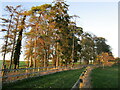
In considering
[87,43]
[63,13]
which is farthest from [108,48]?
[63,13]

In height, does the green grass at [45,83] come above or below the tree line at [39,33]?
below

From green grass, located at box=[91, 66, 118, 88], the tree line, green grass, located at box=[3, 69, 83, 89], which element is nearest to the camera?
green grass, located at box=[91, 66, 118, 88]

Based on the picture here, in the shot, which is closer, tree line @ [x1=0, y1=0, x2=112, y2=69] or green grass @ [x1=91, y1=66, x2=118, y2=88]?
green grass @ [x1=91, y1=66, x2=118, y2=88]

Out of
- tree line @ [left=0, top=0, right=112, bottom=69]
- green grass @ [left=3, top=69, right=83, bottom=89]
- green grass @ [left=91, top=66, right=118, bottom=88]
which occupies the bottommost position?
green grass @ [left=3, top=69, right=83, bottom=89]

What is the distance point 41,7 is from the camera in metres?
30.8

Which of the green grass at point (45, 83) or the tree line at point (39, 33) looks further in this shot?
the tree line at point (39, 33)

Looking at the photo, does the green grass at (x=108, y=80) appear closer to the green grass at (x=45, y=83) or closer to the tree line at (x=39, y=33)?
the green grass at (x=45, y=83)

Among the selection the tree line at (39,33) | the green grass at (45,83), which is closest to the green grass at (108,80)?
the green grass at (45,83)

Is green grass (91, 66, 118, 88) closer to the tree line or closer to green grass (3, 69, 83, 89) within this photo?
green grass (3, 69, 83, 89)

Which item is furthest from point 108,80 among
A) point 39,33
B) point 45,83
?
point 39,33

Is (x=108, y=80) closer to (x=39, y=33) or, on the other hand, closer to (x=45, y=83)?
(x=45, y=83)

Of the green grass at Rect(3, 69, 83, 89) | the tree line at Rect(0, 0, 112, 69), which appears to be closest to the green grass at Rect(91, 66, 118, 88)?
the green grass at Rect(3, 69, 83, 89)

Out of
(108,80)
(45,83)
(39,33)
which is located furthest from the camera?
(39,33)

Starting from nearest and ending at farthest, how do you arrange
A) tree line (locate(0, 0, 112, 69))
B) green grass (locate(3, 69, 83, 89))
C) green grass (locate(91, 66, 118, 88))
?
green grass (locate(91, 66, 118, 88)), green grass (locate(3, 69, 83, 89)), tree line (locate(0, 0, 112, 69))
